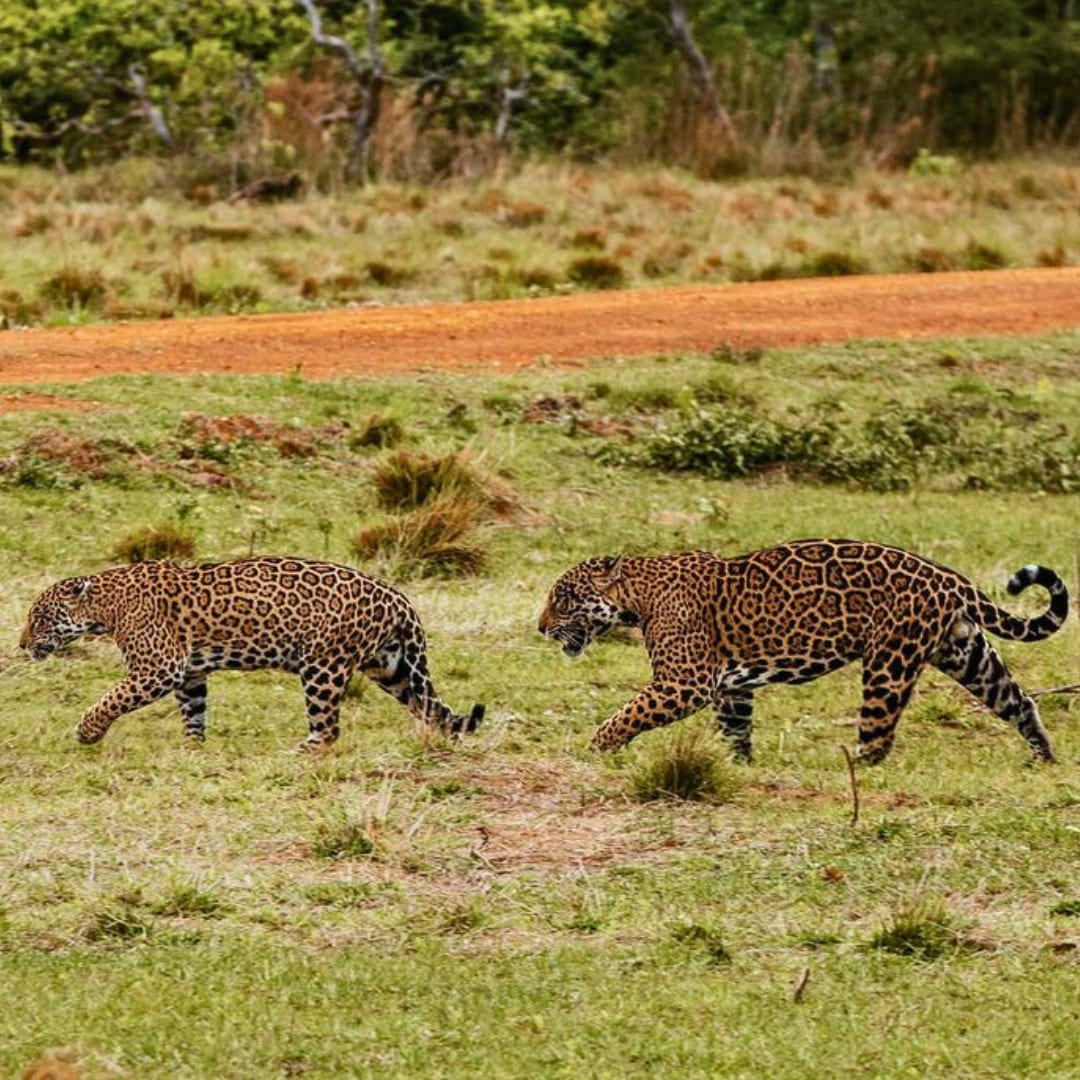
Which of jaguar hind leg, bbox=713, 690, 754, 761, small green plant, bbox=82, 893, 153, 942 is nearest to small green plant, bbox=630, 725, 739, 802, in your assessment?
jaguar hind leg, bbox=713, 690, 754, 761

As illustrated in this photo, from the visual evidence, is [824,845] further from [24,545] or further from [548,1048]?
[24,545]

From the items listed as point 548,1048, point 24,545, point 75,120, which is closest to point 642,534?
point 24,545

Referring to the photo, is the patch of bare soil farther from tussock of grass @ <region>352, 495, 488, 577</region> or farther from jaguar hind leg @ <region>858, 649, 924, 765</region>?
jaguar hind leg @ <region>858, 649, 924, 765</region>

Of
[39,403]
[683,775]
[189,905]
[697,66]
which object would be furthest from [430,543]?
[697,66]

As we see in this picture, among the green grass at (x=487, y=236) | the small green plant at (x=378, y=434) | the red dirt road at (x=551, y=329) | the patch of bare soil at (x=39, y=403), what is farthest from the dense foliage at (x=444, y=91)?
the small green plant at (x=378, y=434)

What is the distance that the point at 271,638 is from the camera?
12.1 m

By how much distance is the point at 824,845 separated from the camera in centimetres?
1009

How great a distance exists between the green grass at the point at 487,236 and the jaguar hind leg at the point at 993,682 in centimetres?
1156

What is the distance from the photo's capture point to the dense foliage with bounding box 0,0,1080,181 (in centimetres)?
3144

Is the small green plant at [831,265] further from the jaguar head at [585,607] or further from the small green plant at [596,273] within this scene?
the jaguar head at [585,607]

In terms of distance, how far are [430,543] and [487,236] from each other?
441 inches

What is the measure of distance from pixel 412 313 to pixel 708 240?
17.7 feet

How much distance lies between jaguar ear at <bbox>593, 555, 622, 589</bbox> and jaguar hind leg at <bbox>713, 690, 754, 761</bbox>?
2.48ft

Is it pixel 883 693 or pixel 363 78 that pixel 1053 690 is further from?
pixel 363 78
